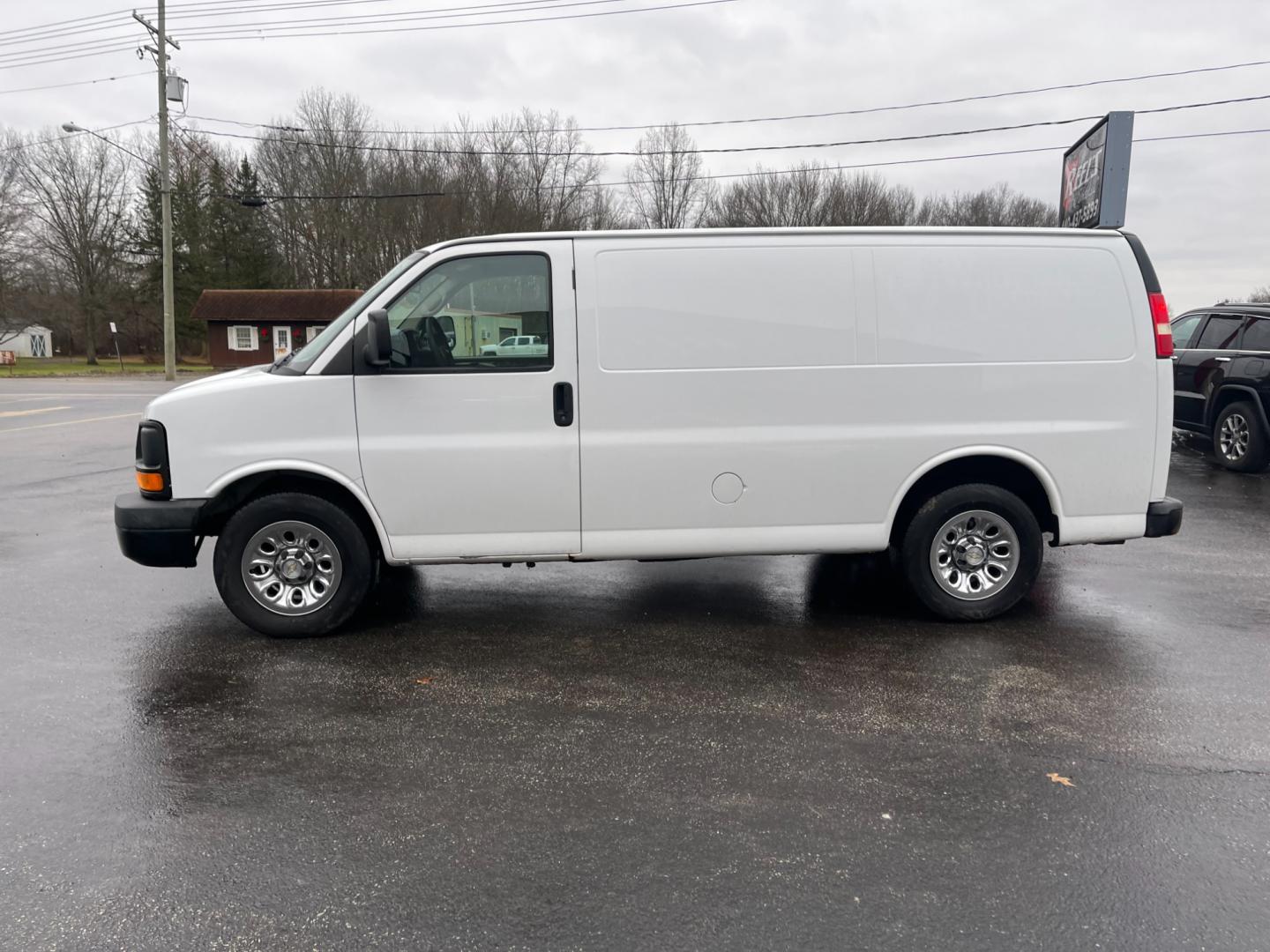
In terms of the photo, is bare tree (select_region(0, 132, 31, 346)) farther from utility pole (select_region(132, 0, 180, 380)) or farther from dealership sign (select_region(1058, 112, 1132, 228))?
dealership sign (select_region(1058, 112, 1132, 228))

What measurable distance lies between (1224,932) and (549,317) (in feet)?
12.8

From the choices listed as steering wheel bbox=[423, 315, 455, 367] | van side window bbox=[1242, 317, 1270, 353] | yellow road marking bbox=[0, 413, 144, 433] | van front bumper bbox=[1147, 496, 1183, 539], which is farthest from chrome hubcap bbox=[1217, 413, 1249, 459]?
yellow road marking bbox=[0, 413, 144, 433]

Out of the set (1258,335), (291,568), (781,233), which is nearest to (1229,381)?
(1258,335)

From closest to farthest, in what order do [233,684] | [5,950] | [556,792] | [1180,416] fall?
[5,950], [556,792], [233,684], [1180,416]

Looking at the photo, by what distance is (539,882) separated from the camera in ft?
9.21

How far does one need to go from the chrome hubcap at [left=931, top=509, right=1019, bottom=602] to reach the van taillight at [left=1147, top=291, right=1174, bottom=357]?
132 cm

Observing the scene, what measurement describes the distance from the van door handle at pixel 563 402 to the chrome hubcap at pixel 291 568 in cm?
147

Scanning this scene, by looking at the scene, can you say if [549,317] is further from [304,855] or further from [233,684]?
[304,855]

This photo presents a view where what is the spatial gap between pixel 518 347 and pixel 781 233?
1.63 metres

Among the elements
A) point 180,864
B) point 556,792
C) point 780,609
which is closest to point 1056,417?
point 780,609

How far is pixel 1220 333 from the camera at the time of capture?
11.4 meters

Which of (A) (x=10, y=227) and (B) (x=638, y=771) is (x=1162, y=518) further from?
(A) (x=10, y=227)

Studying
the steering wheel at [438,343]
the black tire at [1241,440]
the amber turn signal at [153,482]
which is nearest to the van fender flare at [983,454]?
the steering wheel at [438,343]

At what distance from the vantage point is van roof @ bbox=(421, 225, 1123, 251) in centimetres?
498
